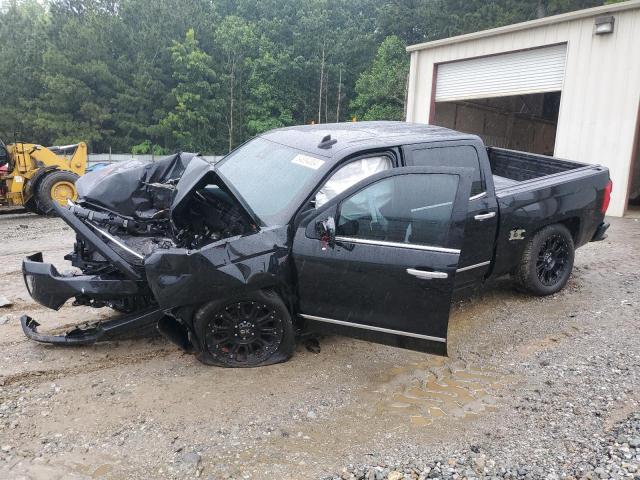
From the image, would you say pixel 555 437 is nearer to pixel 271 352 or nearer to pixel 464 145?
pixel 271 352

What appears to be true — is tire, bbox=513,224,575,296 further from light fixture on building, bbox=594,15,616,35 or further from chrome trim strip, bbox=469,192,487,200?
light fixture on building, bbox=594,15,616,35

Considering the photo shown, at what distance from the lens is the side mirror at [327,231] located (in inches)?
141

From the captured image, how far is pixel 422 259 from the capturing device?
356 centimetres

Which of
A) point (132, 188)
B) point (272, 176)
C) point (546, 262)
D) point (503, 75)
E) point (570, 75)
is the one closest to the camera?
point (272, 176)

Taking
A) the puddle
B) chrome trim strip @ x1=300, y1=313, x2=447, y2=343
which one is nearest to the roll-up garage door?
the puddle

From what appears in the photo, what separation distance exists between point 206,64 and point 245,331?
37331 millimetres

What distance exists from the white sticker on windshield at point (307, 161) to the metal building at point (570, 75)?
9.62m

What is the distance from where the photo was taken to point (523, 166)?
6.14m

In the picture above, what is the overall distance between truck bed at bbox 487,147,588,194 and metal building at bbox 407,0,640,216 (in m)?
6.40

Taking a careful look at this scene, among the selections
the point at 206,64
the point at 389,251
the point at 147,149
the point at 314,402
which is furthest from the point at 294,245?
the point at 206,64

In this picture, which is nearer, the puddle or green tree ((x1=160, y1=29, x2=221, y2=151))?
the puddle

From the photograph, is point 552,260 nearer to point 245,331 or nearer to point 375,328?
point 375,328

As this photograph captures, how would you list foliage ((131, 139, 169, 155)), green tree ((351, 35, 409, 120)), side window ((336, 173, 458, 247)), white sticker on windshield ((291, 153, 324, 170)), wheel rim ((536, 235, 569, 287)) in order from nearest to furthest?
side window ((336, 173, 458, 247)) → white sticker on windshield ((291, 153, 324, 170)) → wheel rim ((536, 235, 569, 287)) → foliage ((131, 139, 169, 155)) → green tree ((351, 35, 409, 120))

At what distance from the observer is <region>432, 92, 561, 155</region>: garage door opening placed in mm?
17266
